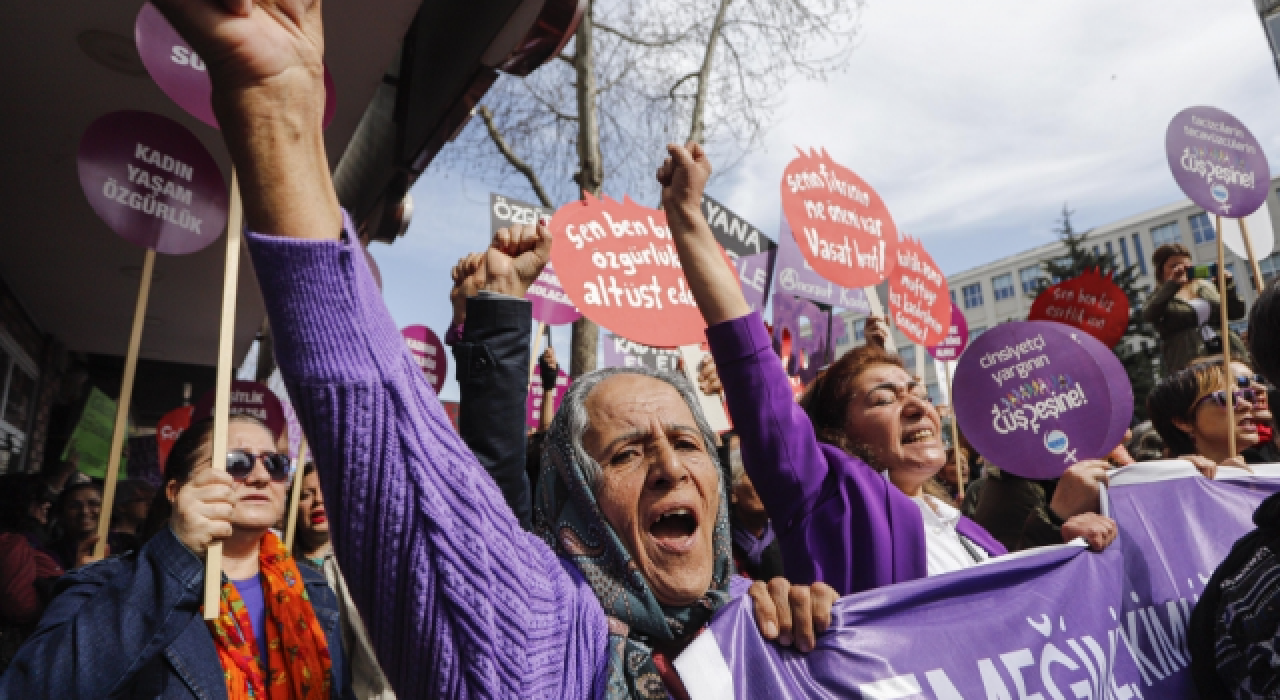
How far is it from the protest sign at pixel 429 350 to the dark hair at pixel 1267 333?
4682 mm

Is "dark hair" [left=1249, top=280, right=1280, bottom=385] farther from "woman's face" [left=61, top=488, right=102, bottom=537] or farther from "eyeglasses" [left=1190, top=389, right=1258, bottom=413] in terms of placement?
"woman's face" [left=61, top=488, right=102, bottom=537]

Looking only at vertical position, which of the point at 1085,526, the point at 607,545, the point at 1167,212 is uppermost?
the point at 1167,212

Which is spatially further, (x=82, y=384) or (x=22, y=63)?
(x=82, y=384)

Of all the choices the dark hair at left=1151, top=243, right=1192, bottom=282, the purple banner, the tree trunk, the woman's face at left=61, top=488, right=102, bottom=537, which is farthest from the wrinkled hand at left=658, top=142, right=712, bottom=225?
Result: the tree trunk

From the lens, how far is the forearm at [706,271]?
1.74 meters

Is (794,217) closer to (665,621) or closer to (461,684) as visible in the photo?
(665,621)

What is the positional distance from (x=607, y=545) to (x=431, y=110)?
345cm

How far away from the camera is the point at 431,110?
4223 millimetres

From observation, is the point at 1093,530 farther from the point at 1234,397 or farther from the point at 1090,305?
the point at 1090,305

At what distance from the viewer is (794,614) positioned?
1.30 metres

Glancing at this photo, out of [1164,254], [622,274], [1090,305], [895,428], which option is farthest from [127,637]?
[1164,254]

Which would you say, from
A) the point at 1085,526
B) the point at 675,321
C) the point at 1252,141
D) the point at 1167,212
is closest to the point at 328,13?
the point at 675,321

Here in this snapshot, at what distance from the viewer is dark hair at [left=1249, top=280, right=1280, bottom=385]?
150 cm

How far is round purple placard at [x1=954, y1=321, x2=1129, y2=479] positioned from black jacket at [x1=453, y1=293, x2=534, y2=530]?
1.68 m
